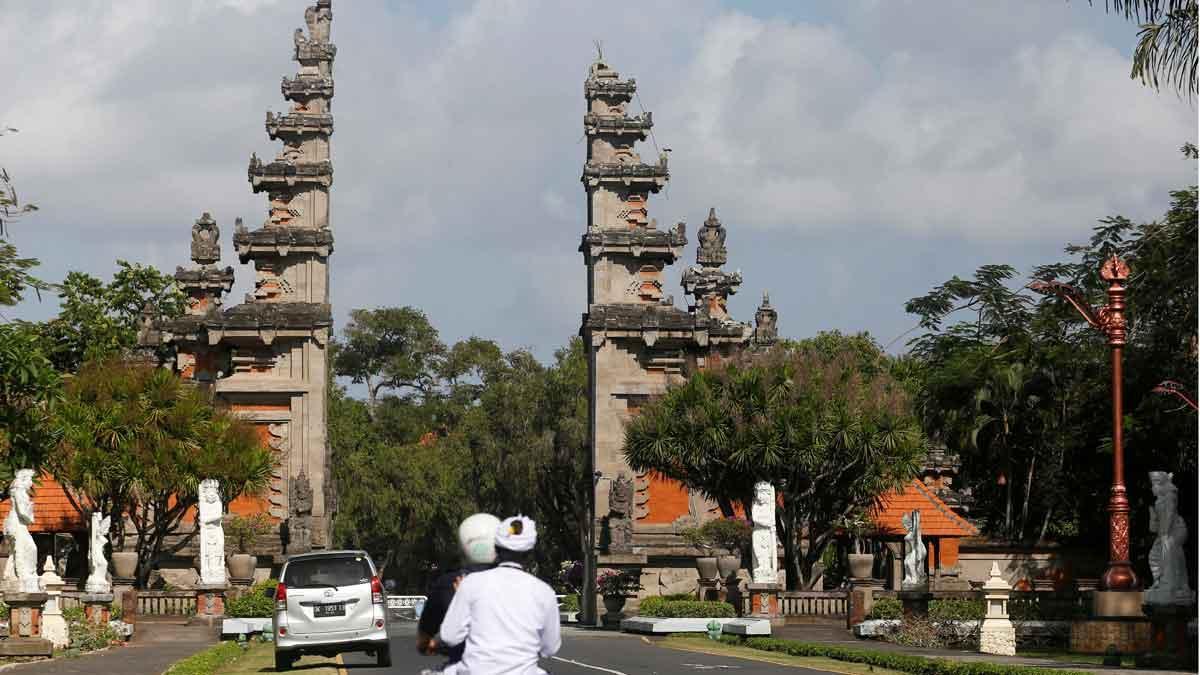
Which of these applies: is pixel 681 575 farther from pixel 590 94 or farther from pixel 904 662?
pixel 904 662

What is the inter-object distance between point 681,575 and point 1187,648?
31.0 meters

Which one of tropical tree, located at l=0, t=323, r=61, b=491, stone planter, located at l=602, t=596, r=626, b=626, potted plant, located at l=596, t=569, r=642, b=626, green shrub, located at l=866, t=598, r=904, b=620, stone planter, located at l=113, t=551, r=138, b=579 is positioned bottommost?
stone planter, located at l=602, t=596, r=626, b=626

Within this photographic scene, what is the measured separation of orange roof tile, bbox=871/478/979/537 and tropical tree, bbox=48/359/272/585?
1823cm

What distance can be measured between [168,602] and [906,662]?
25797mm

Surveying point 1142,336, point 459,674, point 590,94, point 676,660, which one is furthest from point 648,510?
point 459,674

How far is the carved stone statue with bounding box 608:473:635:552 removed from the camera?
57.8 metres

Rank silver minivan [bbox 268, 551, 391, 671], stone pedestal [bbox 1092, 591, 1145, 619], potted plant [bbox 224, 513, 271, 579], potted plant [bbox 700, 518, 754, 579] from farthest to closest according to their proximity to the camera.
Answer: potted plant [bbox 224, 513, 271, 579] → potted plant [bbox 700, 518, 754, 579] → stone pedestal [bbox 1092, 591, 1145, 619] → silver minivan [bbox 268, 551, 391, 671]

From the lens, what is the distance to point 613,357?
60.9m

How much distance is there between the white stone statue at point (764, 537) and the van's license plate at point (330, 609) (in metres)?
19.6

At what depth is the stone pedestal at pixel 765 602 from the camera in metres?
46.2

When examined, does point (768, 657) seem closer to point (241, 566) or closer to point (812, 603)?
point (812, 603)

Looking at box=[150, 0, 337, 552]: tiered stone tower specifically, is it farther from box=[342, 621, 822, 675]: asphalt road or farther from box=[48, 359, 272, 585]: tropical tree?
box=[342, 621, 822, 675]: asphalt road

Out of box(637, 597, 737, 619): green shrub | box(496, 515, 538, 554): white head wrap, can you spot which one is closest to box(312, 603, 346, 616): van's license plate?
box(637, 597, 737, 619): green shrub

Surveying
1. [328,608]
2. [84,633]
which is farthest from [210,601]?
[328,608]
